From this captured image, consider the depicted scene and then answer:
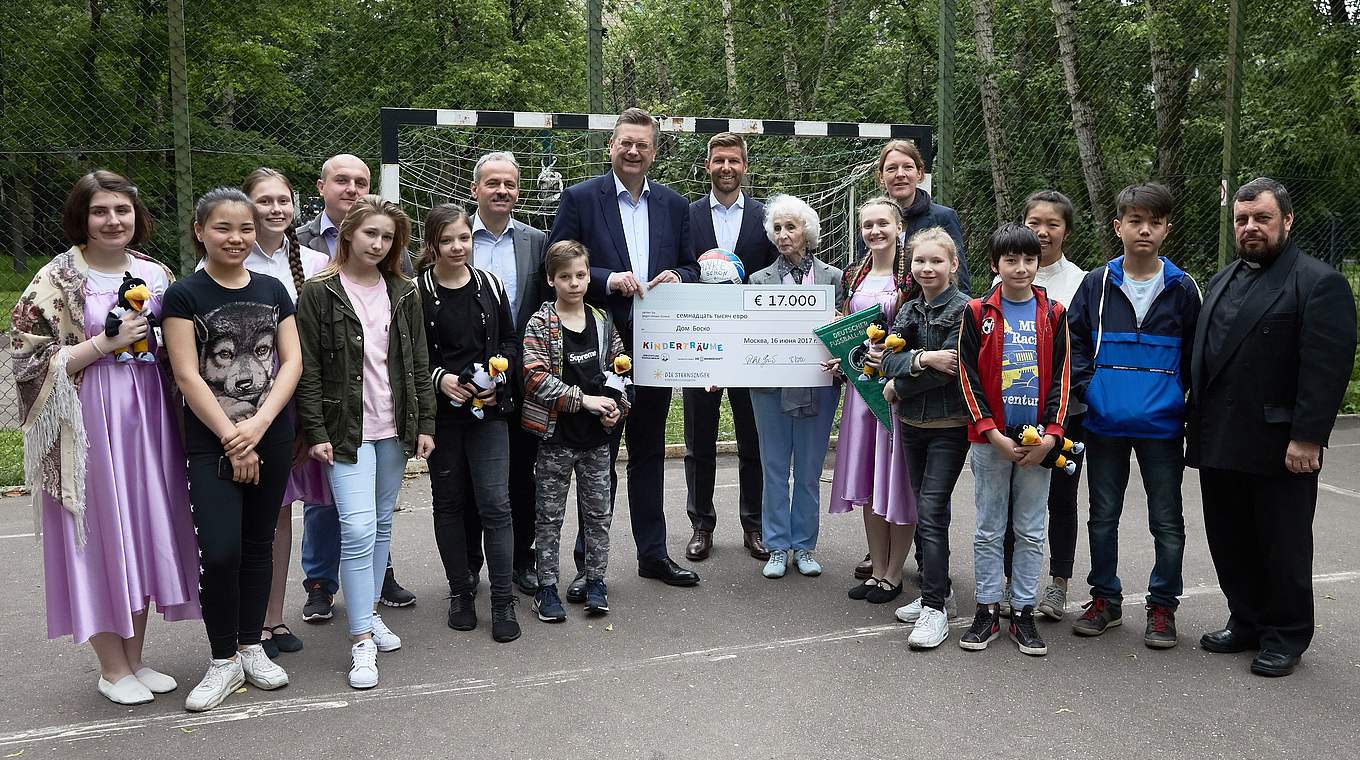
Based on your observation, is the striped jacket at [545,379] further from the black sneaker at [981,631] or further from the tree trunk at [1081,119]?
the tree trunk at [1081,119]

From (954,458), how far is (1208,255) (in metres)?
8.25

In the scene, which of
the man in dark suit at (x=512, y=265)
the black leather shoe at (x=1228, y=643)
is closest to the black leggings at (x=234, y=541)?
the man in dark suit at (x=512, y=265)

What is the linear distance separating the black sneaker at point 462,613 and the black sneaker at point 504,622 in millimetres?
125

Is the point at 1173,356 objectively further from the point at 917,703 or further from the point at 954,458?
the point at 917,703

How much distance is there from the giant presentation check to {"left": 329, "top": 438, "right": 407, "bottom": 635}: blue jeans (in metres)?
1.42

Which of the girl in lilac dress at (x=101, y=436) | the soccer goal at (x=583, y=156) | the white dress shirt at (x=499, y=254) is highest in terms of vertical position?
the soccer goal at (x=583, y=156)

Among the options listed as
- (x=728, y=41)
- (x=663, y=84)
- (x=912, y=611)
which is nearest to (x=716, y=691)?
(x=912, y=611)

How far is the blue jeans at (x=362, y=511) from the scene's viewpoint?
427cm

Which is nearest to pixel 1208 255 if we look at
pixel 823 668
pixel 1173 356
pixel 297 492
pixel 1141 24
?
pixel 1141 24

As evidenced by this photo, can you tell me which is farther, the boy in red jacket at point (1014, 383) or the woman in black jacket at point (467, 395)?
the woman in black jacket at point (467, 395)

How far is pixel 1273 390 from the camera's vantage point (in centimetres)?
420

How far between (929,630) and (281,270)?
3.16m

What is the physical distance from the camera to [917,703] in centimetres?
396

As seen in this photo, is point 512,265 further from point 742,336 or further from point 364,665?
point 364,665
